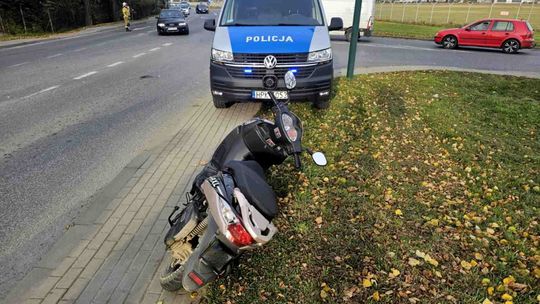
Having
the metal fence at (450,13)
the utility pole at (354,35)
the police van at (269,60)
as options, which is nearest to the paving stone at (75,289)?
the police van at (269,60)

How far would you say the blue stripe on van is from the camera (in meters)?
6.44

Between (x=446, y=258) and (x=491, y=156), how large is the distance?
110 inches

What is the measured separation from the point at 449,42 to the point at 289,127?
21043 mm

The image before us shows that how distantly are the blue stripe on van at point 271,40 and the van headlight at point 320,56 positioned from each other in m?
0.13

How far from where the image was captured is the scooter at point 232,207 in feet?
7.11

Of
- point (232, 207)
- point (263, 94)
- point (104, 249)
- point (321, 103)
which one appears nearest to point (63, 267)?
point (104, 249)

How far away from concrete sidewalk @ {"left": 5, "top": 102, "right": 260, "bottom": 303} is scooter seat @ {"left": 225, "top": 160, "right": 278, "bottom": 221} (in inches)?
46.2

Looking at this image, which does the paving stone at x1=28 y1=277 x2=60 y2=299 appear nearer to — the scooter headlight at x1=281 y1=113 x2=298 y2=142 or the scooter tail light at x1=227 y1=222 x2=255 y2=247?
the scooter tail light at x1=227 y1=222 x2=255 y2=247

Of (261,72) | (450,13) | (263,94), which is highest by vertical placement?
(261,72)

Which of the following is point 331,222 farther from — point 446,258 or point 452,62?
point 452,62

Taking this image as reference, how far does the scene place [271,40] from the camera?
21.4ft

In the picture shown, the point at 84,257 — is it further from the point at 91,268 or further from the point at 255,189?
the point at 255,189

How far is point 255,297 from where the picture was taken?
297 centimetres

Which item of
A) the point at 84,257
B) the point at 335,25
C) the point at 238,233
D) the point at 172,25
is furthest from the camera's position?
the point at 172,25
